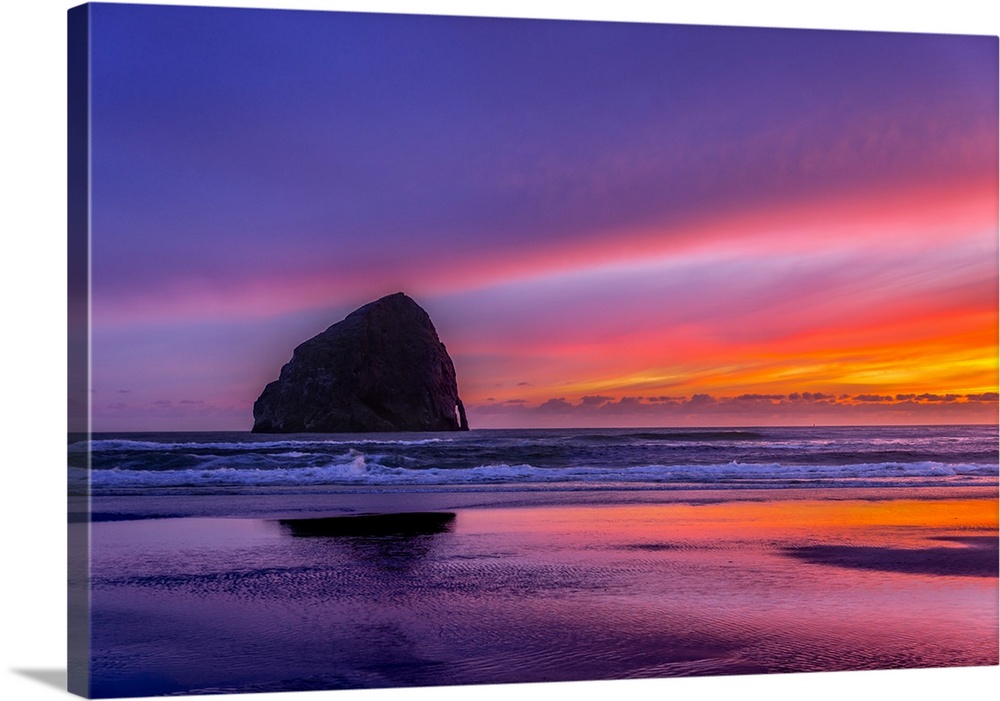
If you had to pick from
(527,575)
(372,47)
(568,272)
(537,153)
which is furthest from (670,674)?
(372,47)

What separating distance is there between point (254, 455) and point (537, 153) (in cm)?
281

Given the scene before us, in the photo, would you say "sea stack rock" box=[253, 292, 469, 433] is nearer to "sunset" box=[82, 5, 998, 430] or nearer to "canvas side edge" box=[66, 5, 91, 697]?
"sunset" box=[82, 5, 998, 430]

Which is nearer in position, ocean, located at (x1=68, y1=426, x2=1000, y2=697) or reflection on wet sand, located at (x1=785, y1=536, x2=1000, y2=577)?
ocean, located at (x1=68, y1=426, x2=1000, y2=697)

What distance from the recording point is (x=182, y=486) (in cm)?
959

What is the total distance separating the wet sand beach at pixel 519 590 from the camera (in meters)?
7.85

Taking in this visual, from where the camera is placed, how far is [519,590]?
27.9 ft

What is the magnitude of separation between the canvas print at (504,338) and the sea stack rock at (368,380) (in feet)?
0.12

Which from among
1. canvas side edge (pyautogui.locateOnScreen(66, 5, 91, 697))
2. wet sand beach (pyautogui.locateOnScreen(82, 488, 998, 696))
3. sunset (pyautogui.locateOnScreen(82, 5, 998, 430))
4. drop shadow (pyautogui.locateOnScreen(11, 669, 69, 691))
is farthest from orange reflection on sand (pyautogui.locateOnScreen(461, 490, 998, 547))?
drop shadow (pyautogui.locateOnScreen(11, 669, 69, 691))

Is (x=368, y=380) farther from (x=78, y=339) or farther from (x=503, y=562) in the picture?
(x=78, y=339)

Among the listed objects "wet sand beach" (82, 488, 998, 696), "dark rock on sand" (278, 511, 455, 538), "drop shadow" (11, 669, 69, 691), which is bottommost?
"drop shadow" (11, 669, 69, 691)

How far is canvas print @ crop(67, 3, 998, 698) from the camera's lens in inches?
318

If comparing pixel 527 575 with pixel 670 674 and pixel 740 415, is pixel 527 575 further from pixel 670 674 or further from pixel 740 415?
pixel 740 415

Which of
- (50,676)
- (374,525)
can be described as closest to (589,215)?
(374,525)

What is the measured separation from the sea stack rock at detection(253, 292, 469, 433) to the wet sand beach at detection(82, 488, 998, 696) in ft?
1.99
